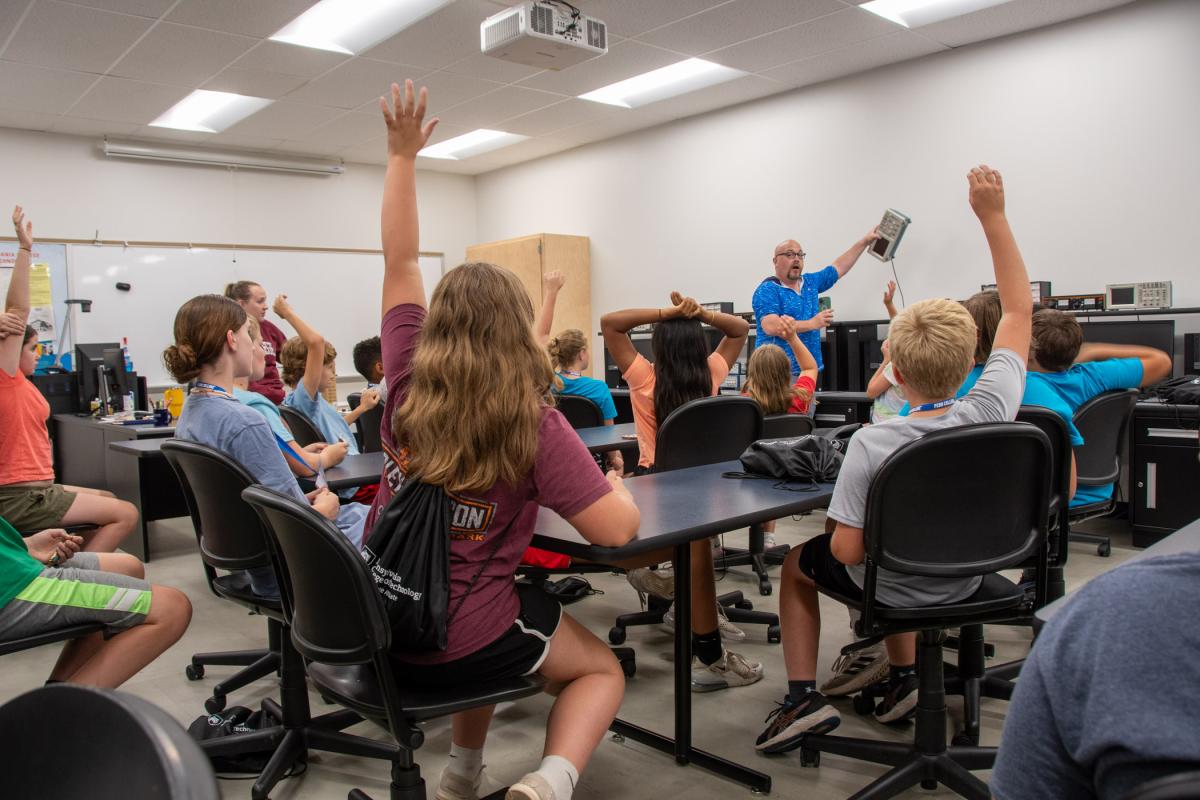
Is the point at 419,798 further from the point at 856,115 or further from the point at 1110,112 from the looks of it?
the point at 856,115

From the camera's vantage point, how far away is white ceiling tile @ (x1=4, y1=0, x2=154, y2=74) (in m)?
4.52

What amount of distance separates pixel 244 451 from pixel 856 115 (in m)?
5.07

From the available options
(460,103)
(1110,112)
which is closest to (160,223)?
(460,103)

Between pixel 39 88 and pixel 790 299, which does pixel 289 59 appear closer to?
pixel 39 88

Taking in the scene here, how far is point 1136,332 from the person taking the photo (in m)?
4.55

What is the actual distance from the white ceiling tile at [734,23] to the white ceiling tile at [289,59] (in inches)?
75.2

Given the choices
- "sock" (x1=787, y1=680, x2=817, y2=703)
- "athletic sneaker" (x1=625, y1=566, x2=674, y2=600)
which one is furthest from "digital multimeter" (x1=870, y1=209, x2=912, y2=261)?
"sock" (x1=787, y1=680, x2=817, y2=703)

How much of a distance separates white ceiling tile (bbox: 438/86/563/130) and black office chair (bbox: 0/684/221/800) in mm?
5988

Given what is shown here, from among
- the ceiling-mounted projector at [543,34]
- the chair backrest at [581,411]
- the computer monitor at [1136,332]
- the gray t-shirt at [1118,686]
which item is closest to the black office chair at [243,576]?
the gray t-shirt at [1118,686]

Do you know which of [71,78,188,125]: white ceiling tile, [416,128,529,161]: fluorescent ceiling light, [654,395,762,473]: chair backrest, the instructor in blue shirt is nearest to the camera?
[654,395,762,473]: chair backrest

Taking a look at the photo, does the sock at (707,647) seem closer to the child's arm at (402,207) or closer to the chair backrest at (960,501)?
the chair backrest at (960,501)

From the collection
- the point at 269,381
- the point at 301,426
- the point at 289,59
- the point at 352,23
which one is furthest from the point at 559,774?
the point at 289,59

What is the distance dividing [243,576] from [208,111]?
5402 mm

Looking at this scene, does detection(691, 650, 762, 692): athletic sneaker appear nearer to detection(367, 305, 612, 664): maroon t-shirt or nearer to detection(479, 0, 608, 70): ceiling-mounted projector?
detection(367, 305, 612, 664): maroon t-shirt
